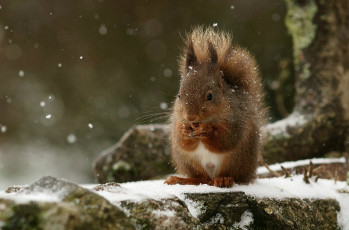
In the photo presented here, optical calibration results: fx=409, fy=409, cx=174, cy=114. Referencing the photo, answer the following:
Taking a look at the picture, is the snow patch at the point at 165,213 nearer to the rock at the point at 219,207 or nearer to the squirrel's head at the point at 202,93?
the rock at the point at 219,207

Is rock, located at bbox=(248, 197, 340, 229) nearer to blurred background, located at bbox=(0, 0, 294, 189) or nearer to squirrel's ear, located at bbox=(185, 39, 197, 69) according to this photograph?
squirrel's ear, located at bbox=(185, 39, 197, 69)

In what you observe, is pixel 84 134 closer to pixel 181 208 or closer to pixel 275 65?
pixel 275 65

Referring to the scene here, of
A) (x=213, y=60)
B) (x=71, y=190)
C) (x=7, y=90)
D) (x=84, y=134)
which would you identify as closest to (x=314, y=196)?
(x=213, y=60)

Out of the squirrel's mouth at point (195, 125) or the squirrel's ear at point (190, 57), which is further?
the squirrel's ear at point (190, 57)

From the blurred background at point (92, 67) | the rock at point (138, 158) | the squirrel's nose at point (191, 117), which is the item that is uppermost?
the blurred background at point (92, 67)

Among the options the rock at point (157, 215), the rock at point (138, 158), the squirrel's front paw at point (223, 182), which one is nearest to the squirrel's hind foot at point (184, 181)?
the squirrel's front paw at point (223, 182)

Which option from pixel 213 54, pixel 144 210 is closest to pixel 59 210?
pixel 144 210

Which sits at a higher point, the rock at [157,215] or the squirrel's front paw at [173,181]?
the squirrel's front paw at [173,181]
